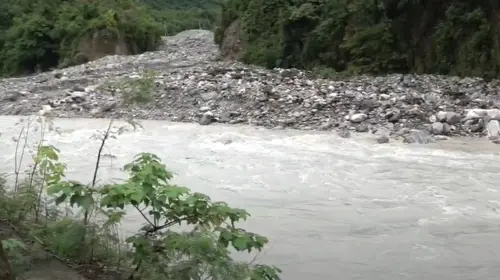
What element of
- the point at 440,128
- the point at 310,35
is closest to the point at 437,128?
the point at 440,128

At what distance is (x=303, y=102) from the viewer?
12.3m

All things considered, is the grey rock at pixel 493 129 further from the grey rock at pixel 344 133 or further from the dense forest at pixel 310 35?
the dense forest at pixel 310 35

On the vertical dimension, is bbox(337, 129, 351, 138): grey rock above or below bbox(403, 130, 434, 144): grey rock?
below

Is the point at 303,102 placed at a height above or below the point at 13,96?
above

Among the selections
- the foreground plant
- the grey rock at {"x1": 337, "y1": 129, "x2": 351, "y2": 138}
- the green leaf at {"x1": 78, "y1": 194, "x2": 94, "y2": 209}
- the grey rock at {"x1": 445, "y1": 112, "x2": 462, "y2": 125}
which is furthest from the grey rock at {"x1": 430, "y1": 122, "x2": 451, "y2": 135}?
the green leaf at {"x1": 78, "y1": 194, "x2": 94, "y2": 209}

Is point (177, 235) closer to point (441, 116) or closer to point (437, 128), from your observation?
point (437, 128)

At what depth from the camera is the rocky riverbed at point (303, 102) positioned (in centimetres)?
1051

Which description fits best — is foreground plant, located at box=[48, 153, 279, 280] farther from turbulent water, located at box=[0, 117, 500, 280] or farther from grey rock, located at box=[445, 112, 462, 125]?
grey rock, located at box=[445, 112, 462, 125]

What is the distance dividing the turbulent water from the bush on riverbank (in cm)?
144

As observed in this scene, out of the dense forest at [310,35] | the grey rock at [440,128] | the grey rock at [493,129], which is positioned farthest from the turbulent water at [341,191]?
the dense forest at [310,35]

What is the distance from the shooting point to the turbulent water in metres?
4.73

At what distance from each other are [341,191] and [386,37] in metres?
9.61

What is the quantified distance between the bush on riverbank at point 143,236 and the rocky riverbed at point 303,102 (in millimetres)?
5415

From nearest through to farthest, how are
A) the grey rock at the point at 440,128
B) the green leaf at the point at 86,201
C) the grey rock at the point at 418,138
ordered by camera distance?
the green leaf at the point at 86,201
the grey rock at the point at 418,138
the grey rock at the point at 440,128
